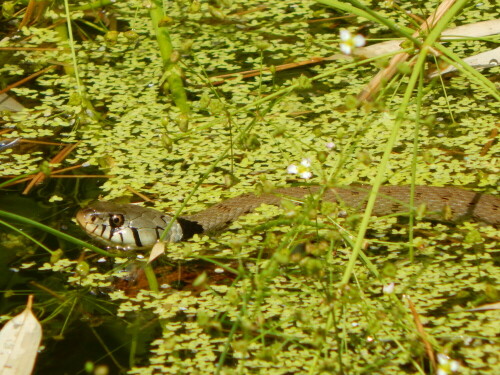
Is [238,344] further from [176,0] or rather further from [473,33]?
[176,0]

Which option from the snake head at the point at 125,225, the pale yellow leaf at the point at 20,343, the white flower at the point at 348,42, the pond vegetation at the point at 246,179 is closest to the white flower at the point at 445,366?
the pond vegetation at the point at 246,179

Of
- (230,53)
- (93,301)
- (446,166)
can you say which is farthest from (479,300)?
(230,53)

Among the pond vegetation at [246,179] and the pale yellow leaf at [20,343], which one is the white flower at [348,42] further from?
the pale yellow leaf at [20,343]

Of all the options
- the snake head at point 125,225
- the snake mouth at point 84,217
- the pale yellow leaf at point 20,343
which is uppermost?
the pale yellow leaf at point 20,343

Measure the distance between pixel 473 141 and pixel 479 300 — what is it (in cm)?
135

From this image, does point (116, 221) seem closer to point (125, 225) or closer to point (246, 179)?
point (125, 225)

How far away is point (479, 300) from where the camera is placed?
3.24 metres

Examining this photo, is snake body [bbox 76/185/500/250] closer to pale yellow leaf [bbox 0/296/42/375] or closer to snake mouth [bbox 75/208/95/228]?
snake mouth [bbox 75/208/95/228]

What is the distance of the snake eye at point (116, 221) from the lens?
3.95 metres

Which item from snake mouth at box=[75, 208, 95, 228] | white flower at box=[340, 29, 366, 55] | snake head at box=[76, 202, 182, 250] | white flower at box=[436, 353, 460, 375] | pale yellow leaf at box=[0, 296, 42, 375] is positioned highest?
white flower at box=[340, 29, 366, 55]

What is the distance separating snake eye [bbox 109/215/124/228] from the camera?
3.95 m

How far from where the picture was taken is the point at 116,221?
→ 3967 millimetres

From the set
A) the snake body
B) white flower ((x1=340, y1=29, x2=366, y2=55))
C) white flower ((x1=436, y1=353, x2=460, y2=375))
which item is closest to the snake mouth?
the snake body

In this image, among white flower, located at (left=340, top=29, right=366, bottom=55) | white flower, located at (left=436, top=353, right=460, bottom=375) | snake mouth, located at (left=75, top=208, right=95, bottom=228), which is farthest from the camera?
snake mouth, located at (left=75, top=208, right=95, bottom=228)
